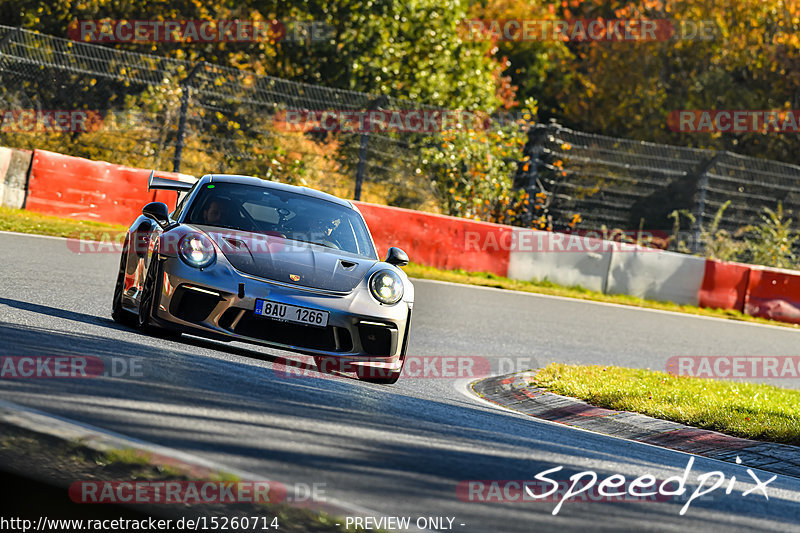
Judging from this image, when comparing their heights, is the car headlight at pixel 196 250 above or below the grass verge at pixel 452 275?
above

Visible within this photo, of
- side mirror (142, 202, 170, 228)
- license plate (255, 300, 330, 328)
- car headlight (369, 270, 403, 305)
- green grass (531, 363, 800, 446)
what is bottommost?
green grass (531, 363, 800, 446)

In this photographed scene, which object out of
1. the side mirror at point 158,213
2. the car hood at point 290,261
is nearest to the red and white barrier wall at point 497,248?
the side mirror at point 158,213

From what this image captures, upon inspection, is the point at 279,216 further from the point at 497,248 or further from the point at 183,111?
the point at 183,111

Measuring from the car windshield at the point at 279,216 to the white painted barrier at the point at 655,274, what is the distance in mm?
10371

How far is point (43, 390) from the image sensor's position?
5125mm

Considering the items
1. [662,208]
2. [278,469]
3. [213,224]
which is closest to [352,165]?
[662,208]

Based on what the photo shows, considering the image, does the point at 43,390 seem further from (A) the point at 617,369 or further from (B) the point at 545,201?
(B) the point at 545,201

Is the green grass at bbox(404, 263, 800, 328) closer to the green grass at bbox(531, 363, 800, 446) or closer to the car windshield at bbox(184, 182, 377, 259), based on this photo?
the green grass at bbox(531, 363, 800, 446)

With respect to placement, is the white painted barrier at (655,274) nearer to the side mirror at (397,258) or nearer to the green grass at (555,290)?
the green grass at (555,290)

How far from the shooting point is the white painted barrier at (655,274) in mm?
18484

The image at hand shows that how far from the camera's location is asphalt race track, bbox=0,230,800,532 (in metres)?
4.37

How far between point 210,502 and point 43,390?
1857 mm

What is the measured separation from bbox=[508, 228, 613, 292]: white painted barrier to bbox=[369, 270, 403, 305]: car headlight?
10.5 m

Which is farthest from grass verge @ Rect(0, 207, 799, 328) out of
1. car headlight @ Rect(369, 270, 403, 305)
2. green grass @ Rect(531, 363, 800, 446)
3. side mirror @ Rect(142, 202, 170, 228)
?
car headlight @ Rect(369, 270, 403, 305)
